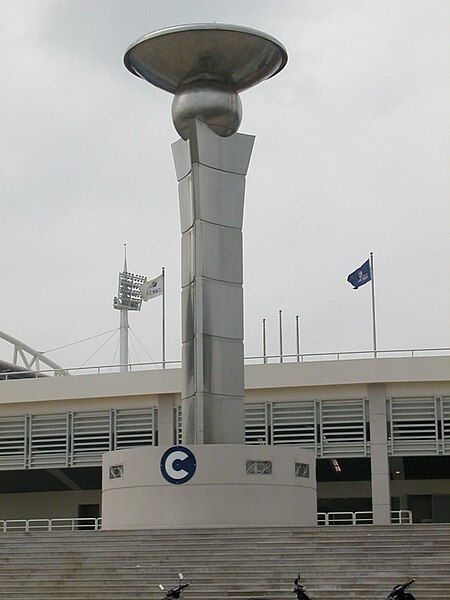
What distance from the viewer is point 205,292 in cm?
2841

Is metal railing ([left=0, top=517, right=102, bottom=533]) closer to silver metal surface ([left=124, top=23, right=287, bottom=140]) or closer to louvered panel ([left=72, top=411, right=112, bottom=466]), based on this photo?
louvered panel ([left=72, top=411, right=112, bottom=466])

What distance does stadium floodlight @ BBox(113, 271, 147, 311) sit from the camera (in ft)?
246

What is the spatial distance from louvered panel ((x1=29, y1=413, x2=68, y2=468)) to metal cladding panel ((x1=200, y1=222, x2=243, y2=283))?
1533cm

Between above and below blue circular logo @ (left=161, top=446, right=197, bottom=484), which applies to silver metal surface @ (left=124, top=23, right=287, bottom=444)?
above

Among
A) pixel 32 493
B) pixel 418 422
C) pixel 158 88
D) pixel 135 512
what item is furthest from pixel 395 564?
pixel 32 493

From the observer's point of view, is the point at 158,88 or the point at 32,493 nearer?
the point at 158,88

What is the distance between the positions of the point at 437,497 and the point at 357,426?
5.50m

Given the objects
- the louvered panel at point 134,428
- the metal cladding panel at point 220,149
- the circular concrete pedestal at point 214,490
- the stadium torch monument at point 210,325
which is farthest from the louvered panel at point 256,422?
the metal cladding panel at point 220,149

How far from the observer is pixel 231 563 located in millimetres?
22125

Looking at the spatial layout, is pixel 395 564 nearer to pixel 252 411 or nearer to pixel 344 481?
pixel 252 411

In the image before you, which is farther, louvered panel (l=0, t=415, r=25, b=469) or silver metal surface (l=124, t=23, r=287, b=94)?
louvered panel (l=0, t=415, r=25, b=469)

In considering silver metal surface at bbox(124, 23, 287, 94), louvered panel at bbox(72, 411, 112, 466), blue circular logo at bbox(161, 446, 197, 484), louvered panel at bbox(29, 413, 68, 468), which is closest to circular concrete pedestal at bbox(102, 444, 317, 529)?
blue circular logo at bbox(161, 446, 197, 484)

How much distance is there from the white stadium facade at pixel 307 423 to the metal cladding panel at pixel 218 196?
11.5 metres

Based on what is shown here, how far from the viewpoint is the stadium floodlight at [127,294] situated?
7488 centimetres
